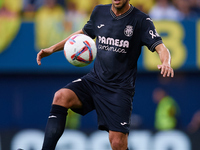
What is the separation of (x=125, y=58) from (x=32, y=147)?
3.65m

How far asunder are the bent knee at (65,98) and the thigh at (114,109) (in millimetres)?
344

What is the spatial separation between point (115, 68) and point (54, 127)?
3.76ft

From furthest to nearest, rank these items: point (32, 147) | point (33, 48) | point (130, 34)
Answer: point (33, 48), point (32, 147), point (130, 34)

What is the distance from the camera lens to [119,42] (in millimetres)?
5746

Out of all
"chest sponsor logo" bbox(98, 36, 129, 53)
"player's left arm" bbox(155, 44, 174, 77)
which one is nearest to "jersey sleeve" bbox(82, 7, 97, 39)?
"chest sponsor logo" bbox(98, 36, 129, 53)

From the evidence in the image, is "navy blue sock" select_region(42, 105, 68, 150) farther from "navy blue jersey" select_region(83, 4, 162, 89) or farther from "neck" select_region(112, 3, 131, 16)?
"neck" select_region(112, 3, 131, 16)

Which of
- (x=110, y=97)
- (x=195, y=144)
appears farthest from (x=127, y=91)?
(x=195, y=144)

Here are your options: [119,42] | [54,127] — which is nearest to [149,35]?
[119,42]

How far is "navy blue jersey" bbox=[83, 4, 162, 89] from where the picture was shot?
18.8ft

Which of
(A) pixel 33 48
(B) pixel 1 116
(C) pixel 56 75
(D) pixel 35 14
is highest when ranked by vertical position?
(D) pixel 35 14

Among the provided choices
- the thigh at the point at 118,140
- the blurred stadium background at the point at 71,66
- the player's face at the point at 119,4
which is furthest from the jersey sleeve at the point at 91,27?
the blurred stadium background at the point at 71,66

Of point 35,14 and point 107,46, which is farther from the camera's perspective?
point 35,14

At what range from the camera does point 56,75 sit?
1303 centimetres

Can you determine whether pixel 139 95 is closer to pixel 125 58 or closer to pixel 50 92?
pixel 50 92
